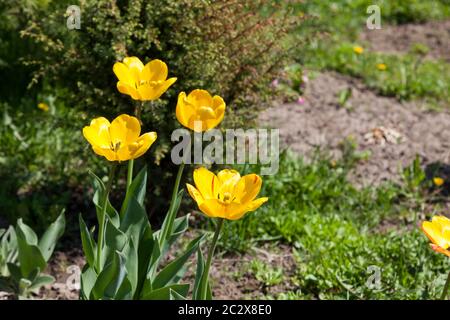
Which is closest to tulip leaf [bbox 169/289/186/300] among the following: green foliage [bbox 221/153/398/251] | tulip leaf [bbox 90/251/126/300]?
tulip leaf [bbox 90/251/126/300]

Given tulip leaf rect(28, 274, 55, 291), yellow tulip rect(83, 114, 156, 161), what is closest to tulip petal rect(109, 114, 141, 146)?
yellow tulip rect(83, 114, 156, 161)

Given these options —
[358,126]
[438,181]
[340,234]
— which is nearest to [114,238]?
[340,234]

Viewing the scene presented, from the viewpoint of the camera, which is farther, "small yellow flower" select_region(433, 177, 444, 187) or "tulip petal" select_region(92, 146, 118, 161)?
"small yellow flower" select_region(433, 177, 444, 187)

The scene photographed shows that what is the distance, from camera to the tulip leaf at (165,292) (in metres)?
2.50

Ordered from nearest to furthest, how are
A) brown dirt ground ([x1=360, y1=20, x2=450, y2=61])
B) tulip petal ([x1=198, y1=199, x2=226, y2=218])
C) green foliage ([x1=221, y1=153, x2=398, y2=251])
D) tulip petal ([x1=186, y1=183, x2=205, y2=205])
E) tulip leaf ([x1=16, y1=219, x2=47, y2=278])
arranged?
tulip petal ([x1=198, y1=199, x2=226, y2=218]) → tulip petal ([x1=186, y1=183, x2=205, y2=205]) → tulip leaf ([x1=16, y1=219, x2=47, y2=278]) → green foliage ([x1=221, y1=153, x2=398, y2=251]) → brown dirt ground ([x1=360, y1=20, x2=450, y2=61])

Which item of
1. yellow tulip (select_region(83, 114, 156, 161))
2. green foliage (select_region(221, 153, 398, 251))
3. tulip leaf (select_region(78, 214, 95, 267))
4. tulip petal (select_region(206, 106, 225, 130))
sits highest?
tulip petal (select_region(206, 106, 225, 130))

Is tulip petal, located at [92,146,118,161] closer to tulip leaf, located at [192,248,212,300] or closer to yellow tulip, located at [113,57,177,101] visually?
yellow tulip, located at [113,57,177,101]

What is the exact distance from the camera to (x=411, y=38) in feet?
21.7

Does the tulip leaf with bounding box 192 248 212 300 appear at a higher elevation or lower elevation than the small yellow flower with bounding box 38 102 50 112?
lower

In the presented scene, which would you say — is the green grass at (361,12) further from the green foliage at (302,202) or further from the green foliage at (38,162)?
the green foliage at (38,162)

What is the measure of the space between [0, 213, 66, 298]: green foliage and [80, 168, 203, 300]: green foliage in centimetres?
50

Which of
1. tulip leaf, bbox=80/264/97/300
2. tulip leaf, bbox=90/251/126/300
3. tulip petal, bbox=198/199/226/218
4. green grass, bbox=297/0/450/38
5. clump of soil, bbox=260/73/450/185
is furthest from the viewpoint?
green grass, bbox=297/0/450/38

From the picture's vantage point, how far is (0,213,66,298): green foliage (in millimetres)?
3186

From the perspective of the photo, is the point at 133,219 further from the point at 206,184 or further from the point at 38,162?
the point at 38,162
